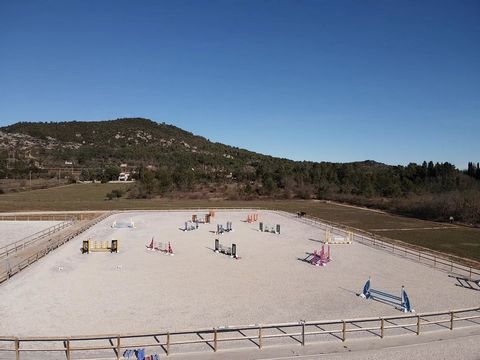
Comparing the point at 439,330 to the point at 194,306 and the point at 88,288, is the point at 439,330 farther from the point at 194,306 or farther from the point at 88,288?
the point at 88,288

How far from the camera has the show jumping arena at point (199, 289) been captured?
15.5 m

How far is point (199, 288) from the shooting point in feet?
66.8

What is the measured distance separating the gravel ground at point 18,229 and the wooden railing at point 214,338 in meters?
22.0

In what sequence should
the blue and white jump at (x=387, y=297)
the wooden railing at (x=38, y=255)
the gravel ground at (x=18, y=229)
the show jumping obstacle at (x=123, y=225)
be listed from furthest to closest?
the show jumping obstacle at (x=123, y=225), the gravel ground at (x=18, y=229), the wooden railing at (x=38, y=255), the blue and white jump at (x=387, y=297)

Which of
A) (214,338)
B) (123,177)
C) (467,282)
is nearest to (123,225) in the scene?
(467,282)

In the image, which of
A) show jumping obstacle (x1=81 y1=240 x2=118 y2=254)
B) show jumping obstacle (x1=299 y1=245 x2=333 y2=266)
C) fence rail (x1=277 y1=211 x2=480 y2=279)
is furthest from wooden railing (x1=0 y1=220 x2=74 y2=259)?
fence rail (x1=277 y1=211 x2=480 y2=279)

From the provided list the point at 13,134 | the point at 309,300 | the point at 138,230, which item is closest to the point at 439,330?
the point at 309,300

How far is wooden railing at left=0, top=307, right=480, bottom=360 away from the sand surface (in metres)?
1.07

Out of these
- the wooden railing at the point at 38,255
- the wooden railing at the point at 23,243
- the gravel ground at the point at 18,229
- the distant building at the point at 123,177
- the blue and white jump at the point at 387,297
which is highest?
the distant building at the point at 123,177

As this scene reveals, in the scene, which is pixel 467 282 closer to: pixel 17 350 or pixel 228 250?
pixel 228 250

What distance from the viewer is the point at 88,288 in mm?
20078

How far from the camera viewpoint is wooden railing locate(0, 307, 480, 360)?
1227 centimetres

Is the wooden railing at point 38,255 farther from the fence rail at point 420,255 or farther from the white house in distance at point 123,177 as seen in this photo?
the white house in distance at point 123,177

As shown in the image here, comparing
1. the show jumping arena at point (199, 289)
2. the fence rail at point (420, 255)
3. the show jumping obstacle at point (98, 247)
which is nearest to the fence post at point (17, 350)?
the show jumping arena at point (199, 289)
